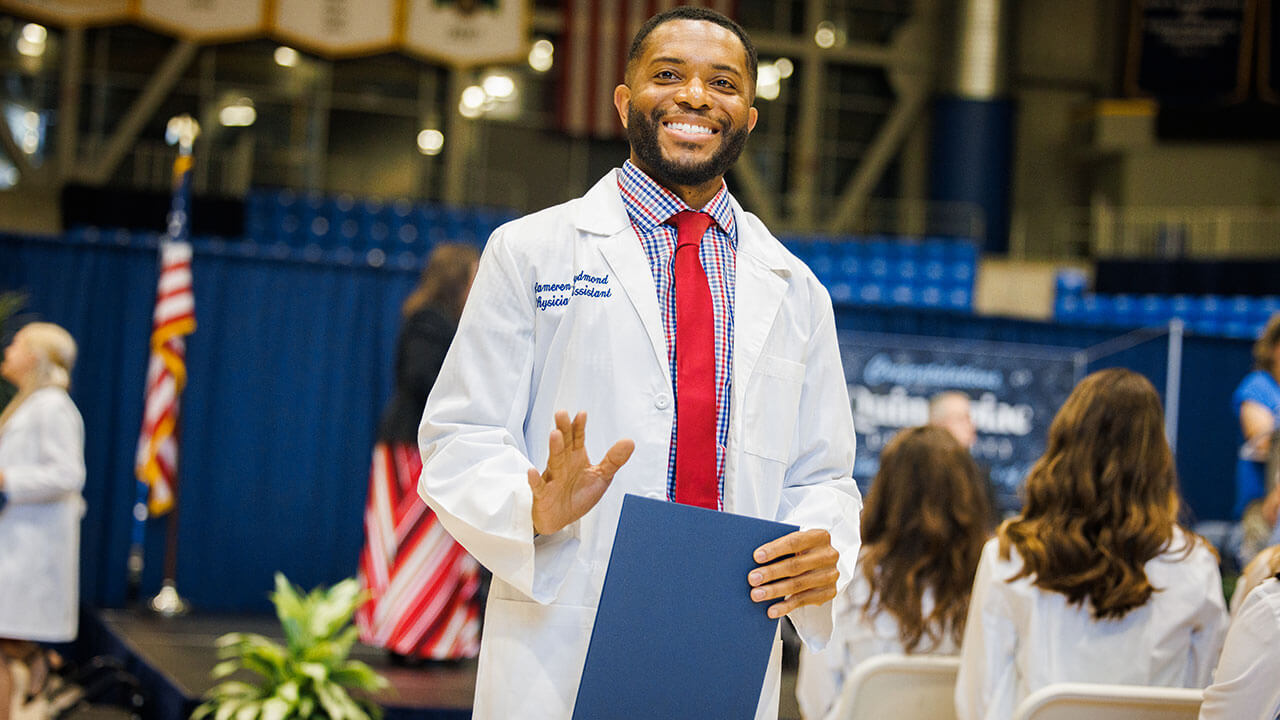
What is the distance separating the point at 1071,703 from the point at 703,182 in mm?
1371

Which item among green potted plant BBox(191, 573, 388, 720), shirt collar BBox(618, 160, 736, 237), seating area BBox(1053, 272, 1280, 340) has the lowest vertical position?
green potted plant BBox(191, 573, 388, 720)

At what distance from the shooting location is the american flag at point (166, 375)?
19.7 feet

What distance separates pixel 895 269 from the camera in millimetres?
13812

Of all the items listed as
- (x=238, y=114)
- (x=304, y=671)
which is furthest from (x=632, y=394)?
(x=238, y=114)

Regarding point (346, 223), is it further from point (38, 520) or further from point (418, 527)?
point (38, 520)

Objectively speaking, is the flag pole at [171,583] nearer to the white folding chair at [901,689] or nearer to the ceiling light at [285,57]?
the white folding chair at [901,689]

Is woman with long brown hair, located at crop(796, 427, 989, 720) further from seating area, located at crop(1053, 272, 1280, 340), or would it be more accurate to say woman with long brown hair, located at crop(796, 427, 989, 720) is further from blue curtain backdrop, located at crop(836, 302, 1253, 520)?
seating area, located at crop(1053, 272, 1280, 340)

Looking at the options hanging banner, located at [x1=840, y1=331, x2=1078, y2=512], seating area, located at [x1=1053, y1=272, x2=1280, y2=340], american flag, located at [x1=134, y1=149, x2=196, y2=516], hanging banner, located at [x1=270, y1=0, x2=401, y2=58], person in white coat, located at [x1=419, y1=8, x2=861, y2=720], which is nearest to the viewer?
person in white coat, located at [x1=419, y1=8, x2=861, y2=720]

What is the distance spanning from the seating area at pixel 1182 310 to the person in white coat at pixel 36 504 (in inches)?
374

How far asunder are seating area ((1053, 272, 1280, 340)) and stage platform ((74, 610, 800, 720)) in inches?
329

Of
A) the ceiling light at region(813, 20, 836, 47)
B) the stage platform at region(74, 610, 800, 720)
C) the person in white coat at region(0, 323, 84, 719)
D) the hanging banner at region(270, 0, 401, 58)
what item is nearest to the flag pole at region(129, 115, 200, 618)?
the stage platform at region(74, 610, 800, 720)

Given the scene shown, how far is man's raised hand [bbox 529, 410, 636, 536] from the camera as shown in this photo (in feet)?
4.42

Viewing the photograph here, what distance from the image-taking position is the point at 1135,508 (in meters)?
2.65

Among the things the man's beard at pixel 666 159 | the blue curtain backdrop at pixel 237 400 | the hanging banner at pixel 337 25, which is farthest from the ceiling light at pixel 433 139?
the man's beard at pixel 666 159
